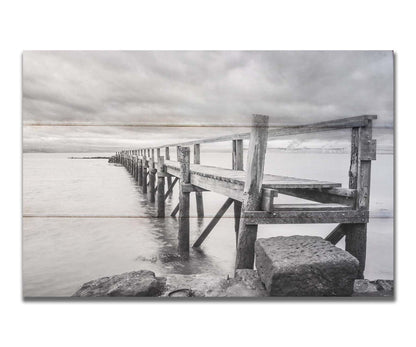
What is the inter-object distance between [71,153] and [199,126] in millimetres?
1466

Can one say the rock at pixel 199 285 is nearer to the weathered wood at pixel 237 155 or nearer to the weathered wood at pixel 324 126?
the weathered wood at pixel 324 126

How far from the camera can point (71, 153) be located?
3627mm

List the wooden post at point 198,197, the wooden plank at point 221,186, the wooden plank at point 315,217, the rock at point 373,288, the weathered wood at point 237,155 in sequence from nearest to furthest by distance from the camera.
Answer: the wooden plank at point 315,217, the rock at point 373,288, the wooden plank at point 221,186, the weathered wood at point 237,155, the wooden post at point 198,197

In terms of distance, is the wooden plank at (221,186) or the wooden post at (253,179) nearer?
the wooden post at (253,179)

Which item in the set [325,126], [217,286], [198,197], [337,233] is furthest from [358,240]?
[198,197]

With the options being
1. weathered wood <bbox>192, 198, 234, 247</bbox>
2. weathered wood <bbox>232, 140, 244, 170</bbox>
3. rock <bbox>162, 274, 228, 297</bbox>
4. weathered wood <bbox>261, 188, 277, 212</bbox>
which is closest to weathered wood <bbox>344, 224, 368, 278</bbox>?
weathered wood <bbox>261, 188, 277, 212</bbox>

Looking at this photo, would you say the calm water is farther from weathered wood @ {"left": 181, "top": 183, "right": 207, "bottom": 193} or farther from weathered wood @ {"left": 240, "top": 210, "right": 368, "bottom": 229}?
weathered wood @ {"left": 181, "top": 183, "right": 207, "bottom": 193}

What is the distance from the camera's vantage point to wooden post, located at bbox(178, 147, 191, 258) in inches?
177

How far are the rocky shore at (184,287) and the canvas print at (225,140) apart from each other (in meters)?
0.01

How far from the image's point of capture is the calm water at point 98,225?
10.5 ft

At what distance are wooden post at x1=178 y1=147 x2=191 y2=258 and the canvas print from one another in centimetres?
93

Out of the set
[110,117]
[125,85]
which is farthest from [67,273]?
[125,85]

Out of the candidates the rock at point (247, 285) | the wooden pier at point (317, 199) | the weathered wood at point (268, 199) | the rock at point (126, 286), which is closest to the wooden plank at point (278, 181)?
the wooden pier at point (317, 199)
